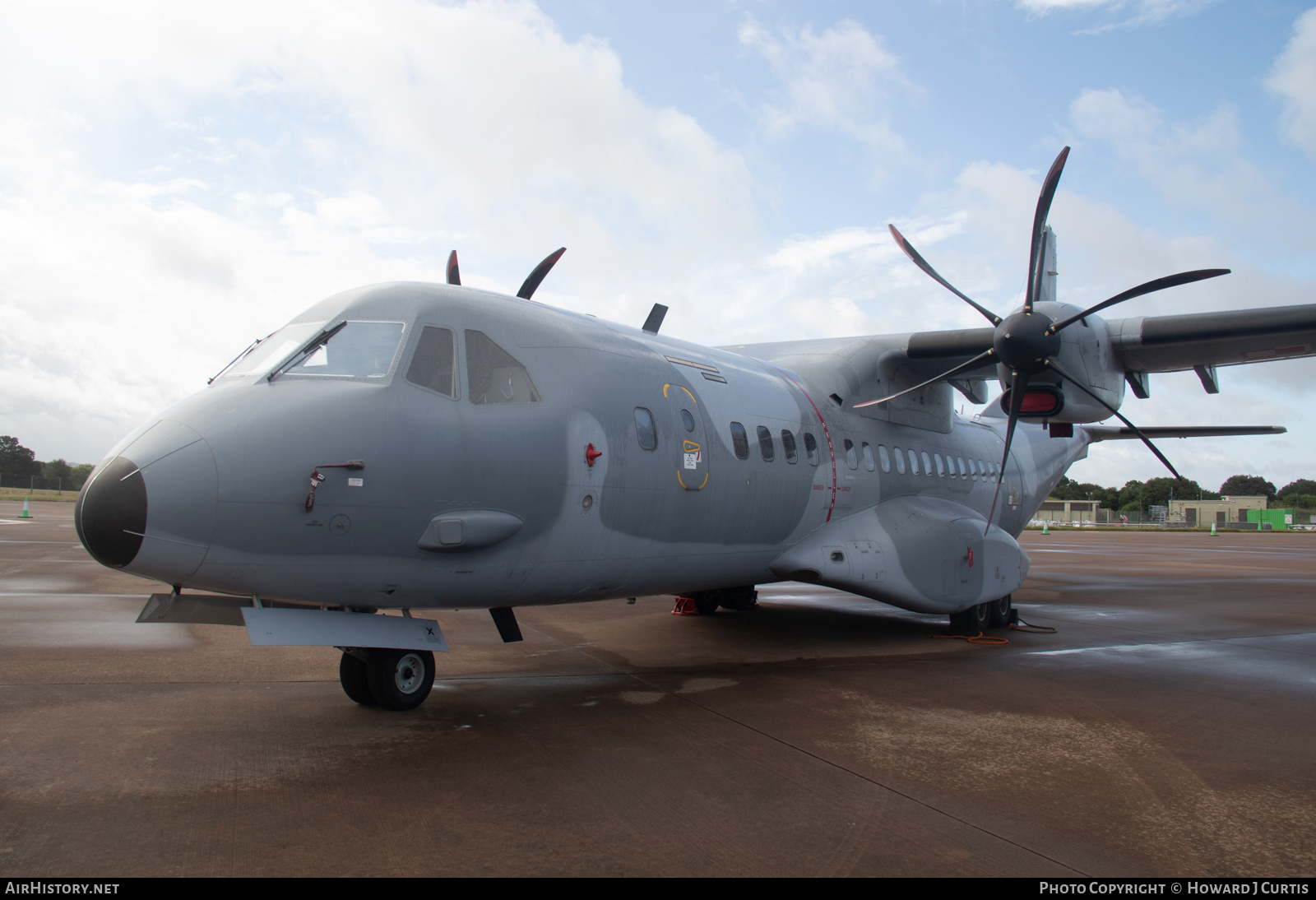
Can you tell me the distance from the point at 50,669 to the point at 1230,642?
13.4 m

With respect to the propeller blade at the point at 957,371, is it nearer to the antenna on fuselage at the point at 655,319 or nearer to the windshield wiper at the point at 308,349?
the antenna on fuselage at the point at 655,319

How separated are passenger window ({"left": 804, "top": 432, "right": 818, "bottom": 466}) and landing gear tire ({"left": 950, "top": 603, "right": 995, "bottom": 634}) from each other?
3.33 m

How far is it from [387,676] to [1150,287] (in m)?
8.55

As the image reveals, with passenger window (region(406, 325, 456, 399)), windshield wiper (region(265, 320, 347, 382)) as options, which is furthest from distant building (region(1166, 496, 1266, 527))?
windshield wiper (region(265, 320, 347, 382))

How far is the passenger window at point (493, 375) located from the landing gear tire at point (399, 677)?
6.55ft

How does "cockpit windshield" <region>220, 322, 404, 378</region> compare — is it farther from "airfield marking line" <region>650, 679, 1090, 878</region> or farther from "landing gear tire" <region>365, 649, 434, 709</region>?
"airfield marking line" <region>650, 679, 1090, 878</region>

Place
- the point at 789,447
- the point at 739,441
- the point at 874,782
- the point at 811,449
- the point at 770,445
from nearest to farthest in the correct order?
1. the point at 874,782
2. the point at 739,441
3. the point at 770,445
4. the point at 789,447
5. the point at 811,449

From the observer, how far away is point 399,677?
Answer: 641cm

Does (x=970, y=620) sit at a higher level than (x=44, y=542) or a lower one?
higher

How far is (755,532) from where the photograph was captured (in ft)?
28.5

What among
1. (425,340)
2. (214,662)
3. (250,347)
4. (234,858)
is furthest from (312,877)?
(214,662)

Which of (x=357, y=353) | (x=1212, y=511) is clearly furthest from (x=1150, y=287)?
(x=1212, y=511)

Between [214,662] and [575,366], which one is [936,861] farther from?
[214,662]

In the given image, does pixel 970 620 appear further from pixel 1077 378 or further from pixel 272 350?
pixel 272 350
